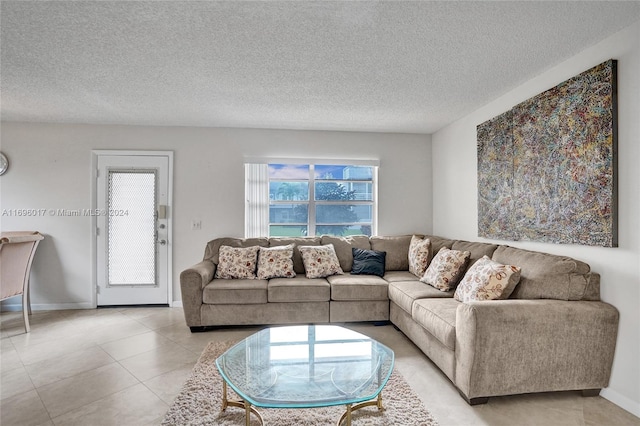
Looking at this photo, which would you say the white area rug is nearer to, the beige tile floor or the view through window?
the beige tile floor

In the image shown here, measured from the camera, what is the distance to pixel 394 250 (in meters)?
4.04

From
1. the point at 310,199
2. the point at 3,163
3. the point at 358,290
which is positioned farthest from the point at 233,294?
the point at 3,163

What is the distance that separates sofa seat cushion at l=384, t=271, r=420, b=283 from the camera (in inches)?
139

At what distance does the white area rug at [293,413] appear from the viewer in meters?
1.84

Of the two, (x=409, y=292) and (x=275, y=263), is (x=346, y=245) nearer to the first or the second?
(x=275, y=263)

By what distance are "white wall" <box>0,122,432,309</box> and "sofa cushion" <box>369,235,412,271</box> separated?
0.41 metres

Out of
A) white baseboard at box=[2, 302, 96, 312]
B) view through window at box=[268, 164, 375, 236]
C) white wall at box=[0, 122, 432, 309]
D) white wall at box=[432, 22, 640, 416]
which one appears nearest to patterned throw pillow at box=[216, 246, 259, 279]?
white wall at box=[0, 122, 432, 309]

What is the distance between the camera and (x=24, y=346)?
116 inches

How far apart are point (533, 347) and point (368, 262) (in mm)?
1951

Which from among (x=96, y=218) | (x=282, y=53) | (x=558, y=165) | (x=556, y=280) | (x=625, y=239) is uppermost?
(x=282, y=53)

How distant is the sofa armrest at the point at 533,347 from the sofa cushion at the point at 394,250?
1940mm

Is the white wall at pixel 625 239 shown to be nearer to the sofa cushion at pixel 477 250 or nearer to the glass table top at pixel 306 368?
the sofa cushion at pixel 477 250

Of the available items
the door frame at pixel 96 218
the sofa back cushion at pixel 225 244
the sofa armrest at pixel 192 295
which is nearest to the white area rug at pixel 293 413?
the sofa armrest at pixel 192 295

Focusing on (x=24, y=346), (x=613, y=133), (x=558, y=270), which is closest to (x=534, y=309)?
(x=558, y=270)
